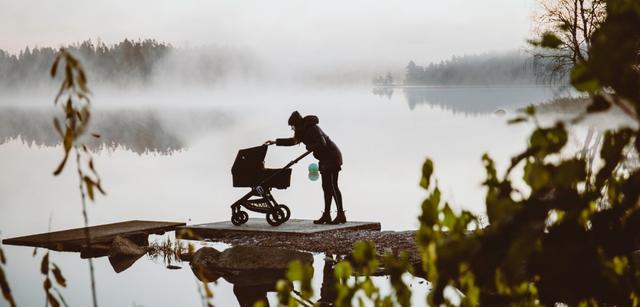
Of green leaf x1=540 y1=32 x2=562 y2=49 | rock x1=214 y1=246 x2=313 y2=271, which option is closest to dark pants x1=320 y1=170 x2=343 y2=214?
rock x1=214 y1=246 x2=313 y2=271

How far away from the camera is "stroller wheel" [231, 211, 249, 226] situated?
13.4 m

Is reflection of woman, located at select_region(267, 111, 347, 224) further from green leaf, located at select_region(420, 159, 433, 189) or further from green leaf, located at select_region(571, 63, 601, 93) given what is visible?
green leaf, located at select_region(571, 63, 601, 93)

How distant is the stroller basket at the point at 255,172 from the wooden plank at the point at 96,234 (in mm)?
1641

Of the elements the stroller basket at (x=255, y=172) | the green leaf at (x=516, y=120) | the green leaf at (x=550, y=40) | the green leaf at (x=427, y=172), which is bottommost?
the stroller basket at (x=255, y=172)

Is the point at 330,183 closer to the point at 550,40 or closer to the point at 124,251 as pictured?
the point at 124,251

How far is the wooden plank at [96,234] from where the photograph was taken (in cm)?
1218

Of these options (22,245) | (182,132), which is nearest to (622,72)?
(22,245)

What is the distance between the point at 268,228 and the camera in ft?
41.6

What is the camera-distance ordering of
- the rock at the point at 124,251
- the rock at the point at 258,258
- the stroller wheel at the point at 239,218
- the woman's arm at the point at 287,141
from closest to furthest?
Answer: the rock at the point at 258,258 → the rock at the point at 124,251 → the woman's arm at the point at 287,141 → the stroller wheel at the point at 239,218

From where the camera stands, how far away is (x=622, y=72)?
1.27 metres

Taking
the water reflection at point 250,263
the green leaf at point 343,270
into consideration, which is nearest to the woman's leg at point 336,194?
the water reflection at point 250,263

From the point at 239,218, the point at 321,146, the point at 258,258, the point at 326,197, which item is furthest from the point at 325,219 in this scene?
the point at 258,258

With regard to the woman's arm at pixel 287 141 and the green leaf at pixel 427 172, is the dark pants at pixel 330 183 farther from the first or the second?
the green leaf at pixel 427 172

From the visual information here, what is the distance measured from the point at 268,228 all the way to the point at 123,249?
1901 millimetres
